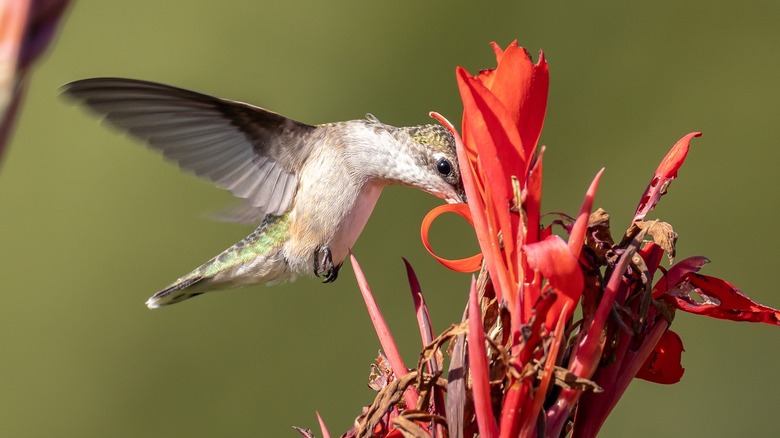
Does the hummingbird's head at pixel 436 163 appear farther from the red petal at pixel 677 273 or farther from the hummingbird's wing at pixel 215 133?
the red petal at pixel 677 273

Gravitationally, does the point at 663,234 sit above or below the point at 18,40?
below

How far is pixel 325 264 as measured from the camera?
1.77 metres

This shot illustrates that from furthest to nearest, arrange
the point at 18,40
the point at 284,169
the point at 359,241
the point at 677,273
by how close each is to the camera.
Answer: the point at 359,241 < the point at 284,169 < the point at 677,273 < the point at 18,40

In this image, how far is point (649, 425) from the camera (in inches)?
113

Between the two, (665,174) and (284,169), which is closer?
(665,174)

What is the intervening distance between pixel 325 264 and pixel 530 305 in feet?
3.17

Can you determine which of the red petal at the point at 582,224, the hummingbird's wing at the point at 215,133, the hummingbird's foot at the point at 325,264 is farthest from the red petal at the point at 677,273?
the hummingbird's foot at the point at 325,264

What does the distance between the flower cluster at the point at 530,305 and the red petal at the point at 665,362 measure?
0.06 meters

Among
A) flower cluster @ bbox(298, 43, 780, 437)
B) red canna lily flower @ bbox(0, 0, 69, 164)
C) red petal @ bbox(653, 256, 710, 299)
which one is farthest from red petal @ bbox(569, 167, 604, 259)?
red canna lily flower @ bbox(0, 0, 69, 164)

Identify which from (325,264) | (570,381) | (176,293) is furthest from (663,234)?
(176,293)

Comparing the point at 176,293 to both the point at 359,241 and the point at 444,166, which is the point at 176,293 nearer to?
the point at 444,166

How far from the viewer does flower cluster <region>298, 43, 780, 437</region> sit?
2.64 ft

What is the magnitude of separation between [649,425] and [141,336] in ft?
5.21

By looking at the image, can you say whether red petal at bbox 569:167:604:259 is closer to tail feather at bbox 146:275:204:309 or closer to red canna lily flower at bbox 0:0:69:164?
red canna lily flower at bbox 0:0:69:164
